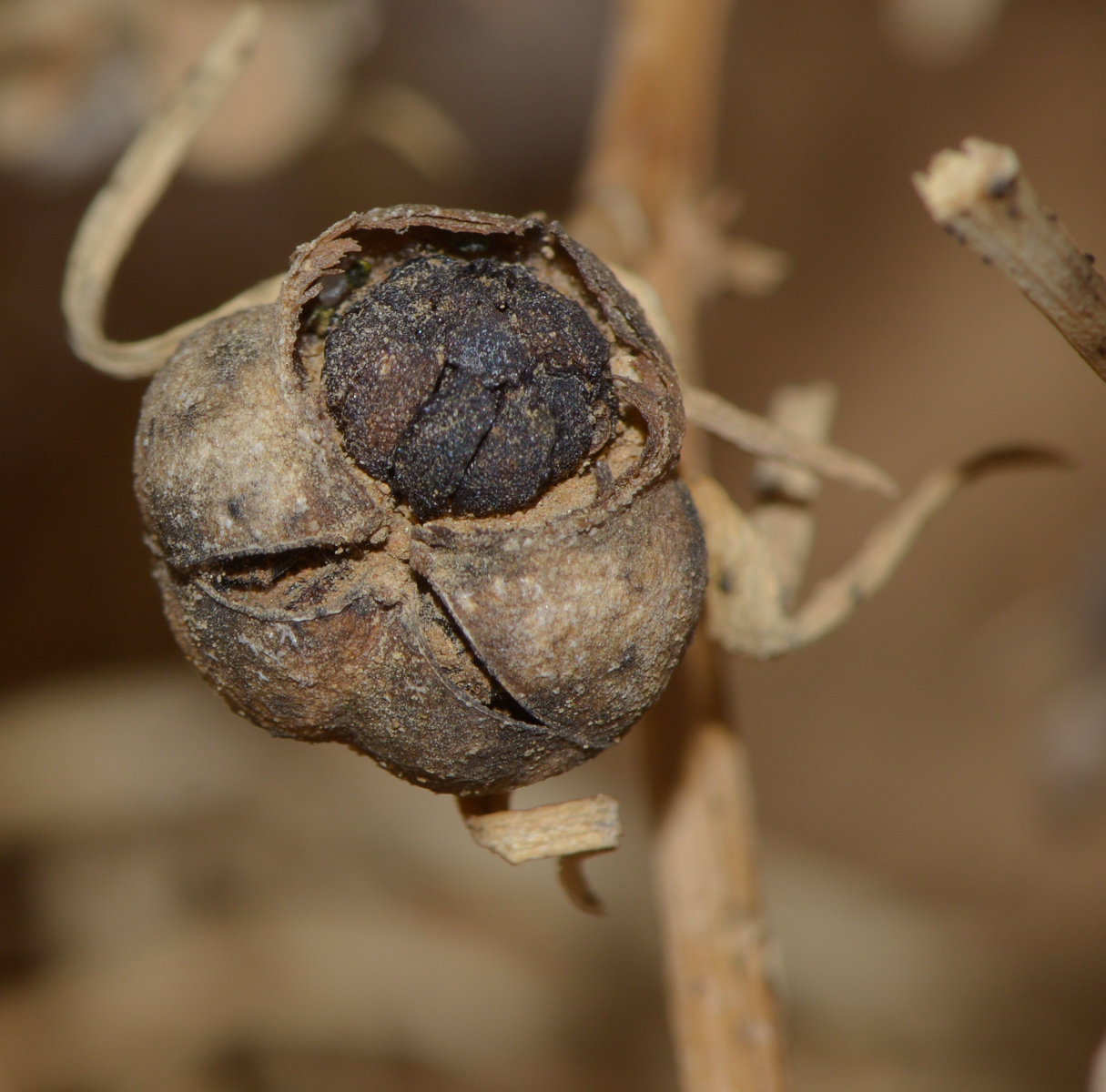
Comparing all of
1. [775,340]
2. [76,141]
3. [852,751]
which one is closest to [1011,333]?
[775,340]

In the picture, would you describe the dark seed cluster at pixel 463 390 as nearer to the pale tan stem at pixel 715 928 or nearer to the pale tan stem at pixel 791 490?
the pale tan stem at pixel 791 490

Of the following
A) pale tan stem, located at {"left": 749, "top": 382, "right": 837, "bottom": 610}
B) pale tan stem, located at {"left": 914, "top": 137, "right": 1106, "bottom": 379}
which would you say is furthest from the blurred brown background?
pale tan stem, located at {"left": 914, "top": 137, "right": 1106, "bottom": 379}

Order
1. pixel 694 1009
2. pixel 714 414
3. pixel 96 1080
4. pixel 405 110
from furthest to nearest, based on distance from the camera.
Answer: pixel 405 110 → pixel 96 1080 → pixel 694 1009 → pixel 714 414

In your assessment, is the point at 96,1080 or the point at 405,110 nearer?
the point at 96,1080

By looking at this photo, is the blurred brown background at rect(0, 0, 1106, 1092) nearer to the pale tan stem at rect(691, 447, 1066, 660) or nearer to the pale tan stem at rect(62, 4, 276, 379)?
the pale tan stem at rect(62, 4, 276, 379)

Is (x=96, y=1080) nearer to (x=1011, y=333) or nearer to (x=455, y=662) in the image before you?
(x=455, y=662)

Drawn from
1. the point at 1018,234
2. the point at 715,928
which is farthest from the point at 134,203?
the point at 715,928
